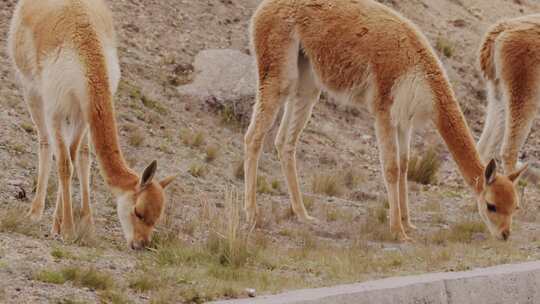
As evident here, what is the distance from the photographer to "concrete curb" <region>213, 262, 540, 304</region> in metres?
6.04

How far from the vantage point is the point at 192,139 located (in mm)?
12789

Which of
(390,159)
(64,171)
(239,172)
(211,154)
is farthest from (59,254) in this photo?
(211,154)

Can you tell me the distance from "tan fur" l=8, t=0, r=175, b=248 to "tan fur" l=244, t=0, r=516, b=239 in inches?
77.2

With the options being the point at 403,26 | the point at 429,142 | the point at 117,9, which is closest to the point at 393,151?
the point at 403,26

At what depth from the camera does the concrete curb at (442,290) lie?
6.04 meters

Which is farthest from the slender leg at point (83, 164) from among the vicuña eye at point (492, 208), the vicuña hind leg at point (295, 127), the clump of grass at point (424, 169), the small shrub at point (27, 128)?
the clump of grass at point (424, 169)

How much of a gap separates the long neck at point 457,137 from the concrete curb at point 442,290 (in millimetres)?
1993

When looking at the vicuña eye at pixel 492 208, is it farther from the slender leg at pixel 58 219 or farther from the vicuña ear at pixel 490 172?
the slender leg at pixel 58 219

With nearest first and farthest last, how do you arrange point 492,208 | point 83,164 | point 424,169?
point 83,164, point 492,208, point 424,169

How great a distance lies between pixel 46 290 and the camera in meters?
6.13

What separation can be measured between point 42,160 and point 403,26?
11.9ft

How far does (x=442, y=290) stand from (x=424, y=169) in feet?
22.5

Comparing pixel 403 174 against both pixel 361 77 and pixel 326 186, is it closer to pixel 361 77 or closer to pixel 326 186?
pixel 361 77

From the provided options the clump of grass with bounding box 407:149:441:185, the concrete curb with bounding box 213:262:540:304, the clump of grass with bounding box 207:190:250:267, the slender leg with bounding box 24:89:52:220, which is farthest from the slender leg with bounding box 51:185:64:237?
the clump of grass with bounding box 407:149:441:185
